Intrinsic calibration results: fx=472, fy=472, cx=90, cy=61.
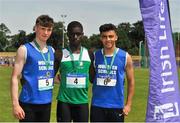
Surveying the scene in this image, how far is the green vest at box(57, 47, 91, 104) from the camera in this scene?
20.2 ft

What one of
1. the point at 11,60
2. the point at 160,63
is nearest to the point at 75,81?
the point at 160,63

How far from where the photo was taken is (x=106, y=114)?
6.38 metres

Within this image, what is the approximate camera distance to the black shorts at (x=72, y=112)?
620cm

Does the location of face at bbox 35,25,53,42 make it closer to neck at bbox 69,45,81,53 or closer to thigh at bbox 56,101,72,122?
neck at bbox 69,45,81,53

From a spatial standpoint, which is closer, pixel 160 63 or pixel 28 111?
pixel 160 63

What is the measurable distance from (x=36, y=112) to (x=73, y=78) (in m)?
0.65

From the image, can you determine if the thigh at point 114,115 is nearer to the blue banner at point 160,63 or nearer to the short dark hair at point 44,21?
the blue banner at point 160,63

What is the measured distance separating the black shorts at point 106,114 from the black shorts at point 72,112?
0.15m

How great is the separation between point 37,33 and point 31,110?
38.7 inches

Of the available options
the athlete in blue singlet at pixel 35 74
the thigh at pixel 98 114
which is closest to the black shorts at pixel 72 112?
the thigh at pixel 98 114

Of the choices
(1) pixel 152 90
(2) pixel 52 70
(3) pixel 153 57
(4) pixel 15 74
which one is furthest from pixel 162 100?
(4) pixel 15 74

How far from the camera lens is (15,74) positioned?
232 inches

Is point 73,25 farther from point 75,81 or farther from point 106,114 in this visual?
point 106,114

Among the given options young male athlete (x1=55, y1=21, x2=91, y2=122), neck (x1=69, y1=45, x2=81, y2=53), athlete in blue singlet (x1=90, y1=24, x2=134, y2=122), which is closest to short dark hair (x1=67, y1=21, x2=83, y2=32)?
young male athlete (x1=55, y1=21, x2=91, y2=122)
